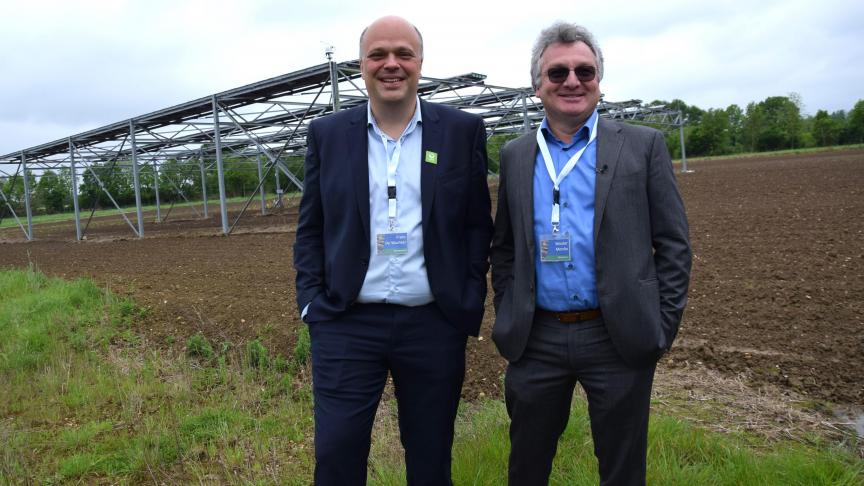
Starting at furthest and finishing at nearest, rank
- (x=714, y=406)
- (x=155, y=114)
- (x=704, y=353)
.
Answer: (x=155, y=114)
(x=704, y=353)
(x=714, y=406)

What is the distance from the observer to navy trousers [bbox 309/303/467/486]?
2.31m

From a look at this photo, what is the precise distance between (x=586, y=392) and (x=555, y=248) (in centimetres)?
55

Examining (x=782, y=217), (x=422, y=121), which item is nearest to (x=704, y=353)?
(x=422, y=121)

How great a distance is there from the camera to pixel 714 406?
152 inches

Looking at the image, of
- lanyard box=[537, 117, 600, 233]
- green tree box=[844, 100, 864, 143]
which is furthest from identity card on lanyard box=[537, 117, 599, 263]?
green tree box=[844, 100, 864, 143]

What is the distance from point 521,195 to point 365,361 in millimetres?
848

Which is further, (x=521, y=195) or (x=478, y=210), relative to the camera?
(x=478, y=210)

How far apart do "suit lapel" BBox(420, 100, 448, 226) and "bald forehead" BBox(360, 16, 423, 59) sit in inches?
10.4

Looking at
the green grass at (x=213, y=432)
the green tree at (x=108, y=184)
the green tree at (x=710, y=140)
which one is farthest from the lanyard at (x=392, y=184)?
the green tree at (x=710, y=140)

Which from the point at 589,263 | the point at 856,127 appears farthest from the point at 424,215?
the point at 856,127

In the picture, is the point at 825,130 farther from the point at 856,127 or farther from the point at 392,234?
the point at 392,234

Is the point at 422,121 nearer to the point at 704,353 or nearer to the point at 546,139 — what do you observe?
the point at 546,139

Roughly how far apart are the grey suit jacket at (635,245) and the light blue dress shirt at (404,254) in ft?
1.28

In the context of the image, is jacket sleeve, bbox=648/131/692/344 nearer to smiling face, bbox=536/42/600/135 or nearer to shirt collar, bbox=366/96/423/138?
smiling face, bbox=536/42/600/135
